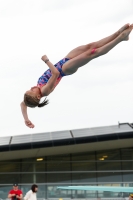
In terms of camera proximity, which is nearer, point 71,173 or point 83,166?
point 71,173

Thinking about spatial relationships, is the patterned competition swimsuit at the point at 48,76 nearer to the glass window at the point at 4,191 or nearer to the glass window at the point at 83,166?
the glass window at the point at 4,191

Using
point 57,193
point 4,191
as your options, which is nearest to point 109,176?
point 57,193

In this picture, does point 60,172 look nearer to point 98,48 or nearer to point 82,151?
point 82,151

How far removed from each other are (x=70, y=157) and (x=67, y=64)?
17.1 metres

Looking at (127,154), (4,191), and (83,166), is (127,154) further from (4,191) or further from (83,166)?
(4,191)

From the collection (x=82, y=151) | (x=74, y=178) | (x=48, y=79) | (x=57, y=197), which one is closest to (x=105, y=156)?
A: (x=82, y=151)

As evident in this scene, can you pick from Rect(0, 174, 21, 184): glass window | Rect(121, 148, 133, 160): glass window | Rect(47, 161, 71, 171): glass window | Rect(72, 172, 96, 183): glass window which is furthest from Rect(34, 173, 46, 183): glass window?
Rect(121, 148, 133, 160): glass window

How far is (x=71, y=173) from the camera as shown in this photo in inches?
963

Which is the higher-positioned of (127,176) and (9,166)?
(9,166)

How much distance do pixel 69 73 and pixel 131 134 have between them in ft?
50.9

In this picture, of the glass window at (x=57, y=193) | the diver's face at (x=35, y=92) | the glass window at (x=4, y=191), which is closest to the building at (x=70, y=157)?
the glass window at (x=57, y=193)

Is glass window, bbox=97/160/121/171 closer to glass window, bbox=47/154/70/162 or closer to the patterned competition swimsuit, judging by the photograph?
glass window, bbox=47/154/70/162

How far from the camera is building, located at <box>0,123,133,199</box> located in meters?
23.8

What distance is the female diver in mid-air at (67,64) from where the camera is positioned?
10823 mm
